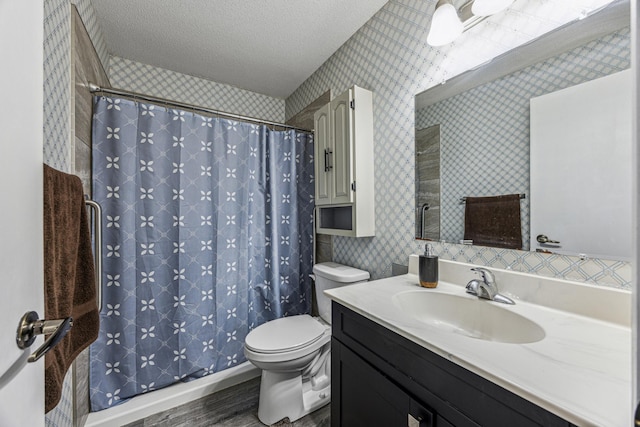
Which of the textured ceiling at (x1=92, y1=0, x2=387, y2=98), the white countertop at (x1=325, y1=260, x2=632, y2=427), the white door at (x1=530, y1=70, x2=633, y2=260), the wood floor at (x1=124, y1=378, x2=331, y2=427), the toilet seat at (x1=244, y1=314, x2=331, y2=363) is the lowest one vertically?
the wood floor at (x1=124, y1=378, x2=331, y2=427)

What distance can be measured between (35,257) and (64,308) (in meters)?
0.35

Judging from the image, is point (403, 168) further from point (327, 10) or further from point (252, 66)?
point (252, 66)

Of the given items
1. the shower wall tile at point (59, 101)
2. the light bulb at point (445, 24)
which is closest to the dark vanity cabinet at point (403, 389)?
the shower wall tile at point (59, 101)

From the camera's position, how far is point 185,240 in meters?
1.68

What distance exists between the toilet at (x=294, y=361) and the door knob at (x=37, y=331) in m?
1.03

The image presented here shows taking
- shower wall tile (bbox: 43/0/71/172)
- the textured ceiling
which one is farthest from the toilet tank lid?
the textured ceiling

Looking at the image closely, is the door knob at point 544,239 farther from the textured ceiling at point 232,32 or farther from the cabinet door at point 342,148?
the textured ceiling at point 232,32

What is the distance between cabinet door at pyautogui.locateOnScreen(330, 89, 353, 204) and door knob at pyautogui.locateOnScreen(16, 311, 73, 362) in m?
1.34

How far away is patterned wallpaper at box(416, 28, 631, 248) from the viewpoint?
0.83 m

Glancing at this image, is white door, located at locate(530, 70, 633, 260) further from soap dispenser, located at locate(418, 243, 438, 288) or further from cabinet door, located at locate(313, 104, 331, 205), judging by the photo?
cabinet door, located at locate(313, 104, 331, 205)

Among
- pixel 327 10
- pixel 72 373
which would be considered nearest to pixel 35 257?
pixel 72 373

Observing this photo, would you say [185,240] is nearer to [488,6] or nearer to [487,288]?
[487,288]

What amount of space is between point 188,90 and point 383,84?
1.68 meters

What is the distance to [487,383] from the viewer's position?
22.2 inches
